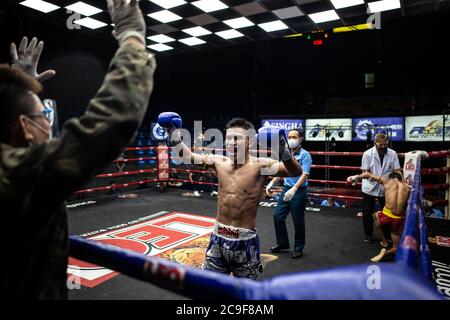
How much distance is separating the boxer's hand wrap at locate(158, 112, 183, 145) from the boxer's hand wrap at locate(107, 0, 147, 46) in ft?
4.63

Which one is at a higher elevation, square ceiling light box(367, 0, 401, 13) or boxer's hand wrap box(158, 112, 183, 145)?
square ceiling light box(367, 0, 401, 13)

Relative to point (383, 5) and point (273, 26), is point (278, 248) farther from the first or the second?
point (273, 26)

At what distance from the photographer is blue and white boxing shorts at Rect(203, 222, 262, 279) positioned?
1870mm

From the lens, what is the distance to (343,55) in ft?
33.8

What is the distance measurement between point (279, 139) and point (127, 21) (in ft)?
4.34

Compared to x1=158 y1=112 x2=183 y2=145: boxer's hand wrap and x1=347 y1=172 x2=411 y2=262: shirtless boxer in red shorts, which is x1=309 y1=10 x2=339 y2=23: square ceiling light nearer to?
x1=347 y1=172 x2=411 y2=262: shirtless boxer in red shorts

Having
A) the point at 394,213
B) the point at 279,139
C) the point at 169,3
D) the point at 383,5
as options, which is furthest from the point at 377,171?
the point at 169,3

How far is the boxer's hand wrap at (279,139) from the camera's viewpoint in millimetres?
1906

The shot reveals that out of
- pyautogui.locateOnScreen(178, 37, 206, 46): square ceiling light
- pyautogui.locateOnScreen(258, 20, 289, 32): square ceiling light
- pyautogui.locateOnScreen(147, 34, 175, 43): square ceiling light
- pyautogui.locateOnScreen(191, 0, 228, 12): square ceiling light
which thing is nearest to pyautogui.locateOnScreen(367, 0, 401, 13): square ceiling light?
pyautogui.locateOnScreen(258, 20, 289, 32): square ceiling light

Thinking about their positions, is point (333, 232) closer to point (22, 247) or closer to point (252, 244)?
point (252, 244)

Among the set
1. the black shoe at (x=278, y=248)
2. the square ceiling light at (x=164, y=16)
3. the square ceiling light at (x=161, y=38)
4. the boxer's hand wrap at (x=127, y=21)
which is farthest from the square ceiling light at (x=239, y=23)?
the boxer's hand wrap at (x=127, y=21)

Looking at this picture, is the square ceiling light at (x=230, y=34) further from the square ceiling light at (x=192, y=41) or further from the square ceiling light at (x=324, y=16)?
the square ceiling light at (x=324, y=16)
